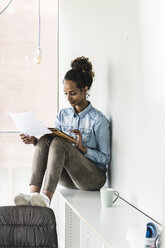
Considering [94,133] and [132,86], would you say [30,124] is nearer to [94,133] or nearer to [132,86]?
[94,133]

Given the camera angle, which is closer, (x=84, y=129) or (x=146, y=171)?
(x=146, y=171)

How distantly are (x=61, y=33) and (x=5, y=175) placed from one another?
4.56 ft

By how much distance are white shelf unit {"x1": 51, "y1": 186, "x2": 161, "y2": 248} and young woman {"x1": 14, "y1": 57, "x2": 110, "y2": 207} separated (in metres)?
0.13

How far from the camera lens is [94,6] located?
10.4 feet

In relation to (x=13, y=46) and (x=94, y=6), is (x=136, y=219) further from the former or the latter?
(x=13, y=46)

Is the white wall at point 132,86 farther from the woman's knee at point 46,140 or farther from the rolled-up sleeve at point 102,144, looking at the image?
the woman's knee at point 46,140

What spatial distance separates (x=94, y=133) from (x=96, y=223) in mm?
956

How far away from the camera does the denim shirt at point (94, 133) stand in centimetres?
287

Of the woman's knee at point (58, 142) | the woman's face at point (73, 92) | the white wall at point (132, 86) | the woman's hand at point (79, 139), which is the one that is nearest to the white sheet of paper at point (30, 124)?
the woman's knee at point (58, 142)

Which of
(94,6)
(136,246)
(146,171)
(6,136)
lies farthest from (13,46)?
(136,246)

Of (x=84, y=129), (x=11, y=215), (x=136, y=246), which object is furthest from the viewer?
(x=84, y=129)

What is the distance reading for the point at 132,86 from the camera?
2.43 metres

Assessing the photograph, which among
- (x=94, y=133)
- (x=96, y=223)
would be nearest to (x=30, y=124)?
(x=94, y=133)

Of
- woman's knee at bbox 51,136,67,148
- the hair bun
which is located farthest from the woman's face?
woman's knee at bbox 51,136,67,148
